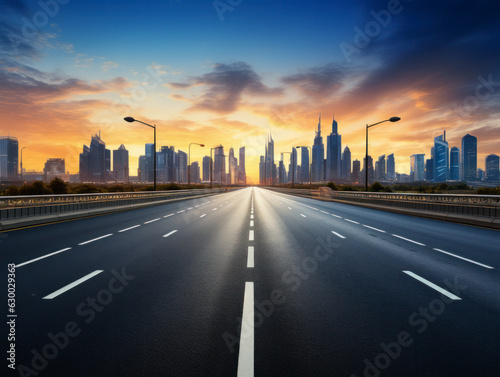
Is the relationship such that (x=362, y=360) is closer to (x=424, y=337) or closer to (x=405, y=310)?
(x=424, y=337)

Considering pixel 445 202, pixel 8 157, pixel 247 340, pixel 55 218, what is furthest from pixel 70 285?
pixel 8 157

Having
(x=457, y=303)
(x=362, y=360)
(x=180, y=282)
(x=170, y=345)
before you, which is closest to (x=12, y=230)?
(x=180, y=282)

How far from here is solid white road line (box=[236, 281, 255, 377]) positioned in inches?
105

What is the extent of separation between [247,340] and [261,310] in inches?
34.6

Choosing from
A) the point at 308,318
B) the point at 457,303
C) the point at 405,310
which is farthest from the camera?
the point at 457,303

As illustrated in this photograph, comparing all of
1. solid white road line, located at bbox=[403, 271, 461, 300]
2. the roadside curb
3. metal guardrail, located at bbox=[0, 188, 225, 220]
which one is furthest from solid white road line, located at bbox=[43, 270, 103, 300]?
metal guardrail, located at bbox=[0, 188, 225, 220]

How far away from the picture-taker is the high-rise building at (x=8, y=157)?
6540 inches

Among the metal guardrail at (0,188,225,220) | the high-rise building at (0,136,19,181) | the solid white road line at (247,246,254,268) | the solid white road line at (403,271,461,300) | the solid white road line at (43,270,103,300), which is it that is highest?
Answer: the high-rise building at (0,136,19,181)

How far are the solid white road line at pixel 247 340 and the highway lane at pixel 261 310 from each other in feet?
0.06

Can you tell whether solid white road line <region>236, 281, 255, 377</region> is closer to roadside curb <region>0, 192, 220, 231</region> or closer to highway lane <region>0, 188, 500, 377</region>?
highway lane <region>0, 188, 500, 377</region>

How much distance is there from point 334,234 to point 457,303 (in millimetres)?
6418

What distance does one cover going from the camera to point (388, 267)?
6293 mm

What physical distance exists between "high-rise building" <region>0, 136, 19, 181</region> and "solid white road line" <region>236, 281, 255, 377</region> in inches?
8478

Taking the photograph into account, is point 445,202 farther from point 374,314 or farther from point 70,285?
point 70,285
